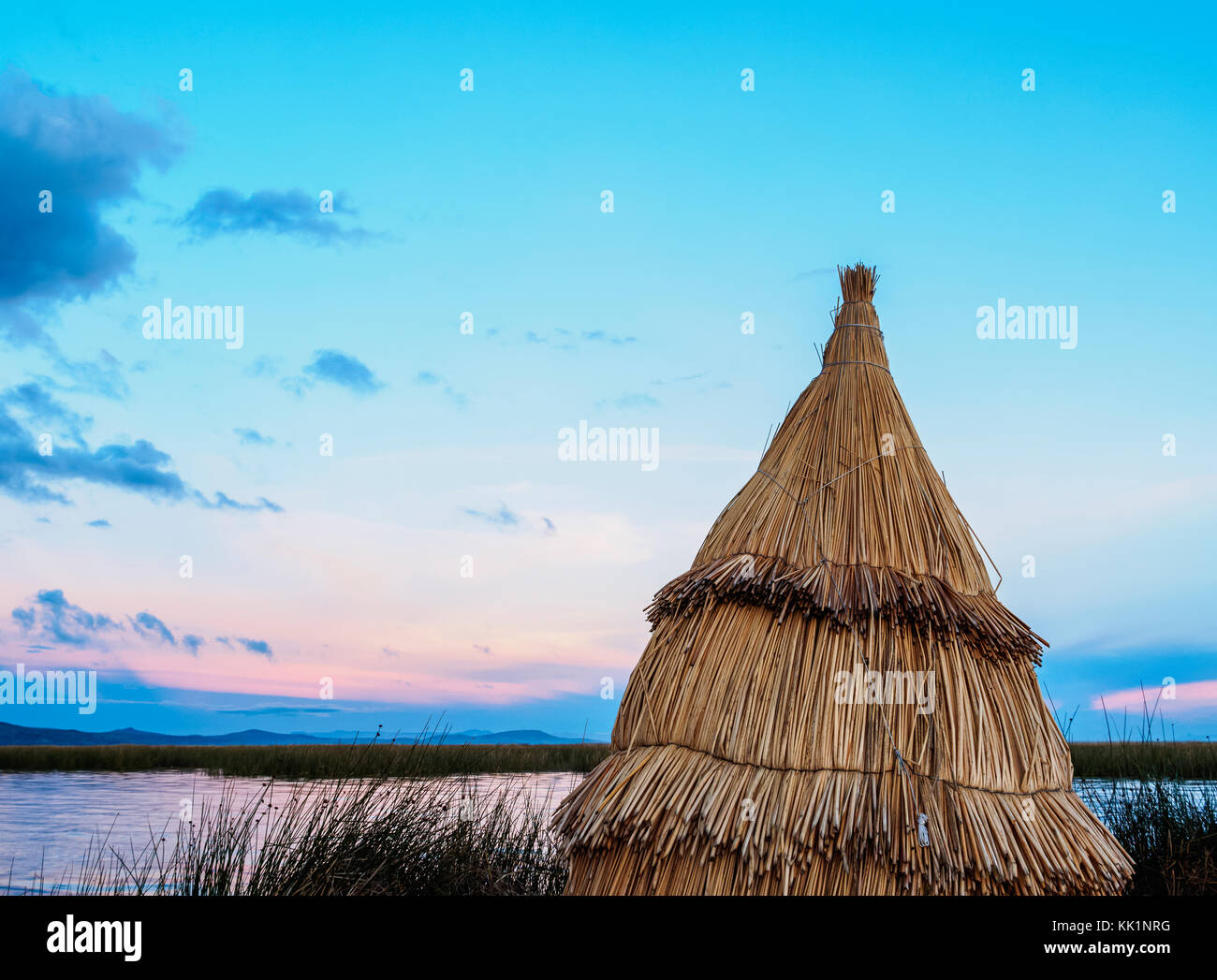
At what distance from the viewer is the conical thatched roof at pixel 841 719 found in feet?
16.9

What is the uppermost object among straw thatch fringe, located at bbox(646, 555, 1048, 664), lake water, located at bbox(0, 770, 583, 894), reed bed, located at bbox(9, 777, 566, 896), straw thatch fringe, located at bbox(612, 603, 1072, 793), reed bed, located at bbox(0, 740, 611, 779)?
straw thatch fringe, located at bbox(646, 555, 1048, 664)

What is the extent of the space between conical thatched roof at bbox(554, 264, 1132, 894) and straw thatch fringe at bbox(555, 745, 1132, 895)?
1cm

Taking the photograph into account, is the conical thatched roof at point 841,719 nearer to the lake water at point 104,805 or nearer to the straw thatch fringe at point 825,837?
the straw thatch fringe at point 825,837

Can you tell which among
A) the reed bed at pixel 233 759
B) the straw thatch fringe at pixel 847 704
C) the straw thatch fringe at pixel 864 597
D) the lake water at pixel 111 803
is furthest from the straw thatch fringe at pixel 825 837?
the reed bed at pixel 233 759

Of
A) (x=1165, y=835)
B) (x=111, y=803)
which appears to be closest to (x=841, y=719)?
(x=1165, y=835)

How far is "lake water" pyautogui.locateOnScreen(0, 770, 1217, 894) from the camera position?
36.7 ft

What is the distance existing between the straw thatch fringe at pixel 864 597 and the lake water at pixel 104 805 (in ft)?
14.9

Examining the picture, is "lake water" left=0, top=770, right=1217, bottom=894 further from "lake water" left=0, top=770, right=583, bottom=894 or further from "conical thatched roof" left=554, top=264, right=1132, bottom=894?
"conical thatched roof" left=554, top=264, right=1132, bottom=894

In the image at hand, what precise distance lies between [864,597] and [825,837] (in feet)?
4.52

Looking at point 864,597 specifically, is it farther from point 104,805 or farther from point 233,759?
point 233,759

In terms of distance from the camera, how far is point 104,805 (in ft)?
69.3

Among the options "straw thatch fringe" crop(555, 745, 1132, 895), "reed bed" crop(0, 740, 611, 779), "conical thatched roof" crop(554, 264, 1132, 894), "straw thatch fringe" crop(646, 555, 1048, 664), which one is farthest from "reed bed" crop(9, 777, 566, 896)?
"reed bed" crop(0, 740, 611, 779)
